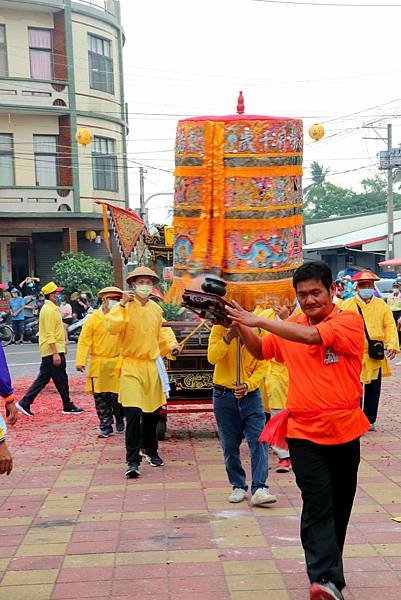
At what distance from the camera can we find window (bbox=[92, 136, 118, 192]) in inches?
1182

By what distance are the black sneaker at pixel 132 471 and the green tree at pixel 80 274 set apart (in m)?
20.3

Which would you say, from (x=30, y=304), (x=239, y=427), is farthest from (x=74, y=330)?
(x=239, y=427)

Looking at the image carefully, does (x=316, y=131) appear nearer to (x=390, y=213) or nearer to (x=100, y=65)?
(x=100, y=65)

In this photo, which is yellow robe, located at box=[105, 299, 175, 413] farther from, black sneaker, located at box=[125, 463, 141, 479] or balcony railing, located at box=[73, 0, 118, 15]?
balcony railing, located at box=[73, 0, 118, 15]

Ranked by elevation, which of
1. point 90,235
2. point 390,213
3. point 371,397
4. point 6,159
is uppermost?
point 6,159

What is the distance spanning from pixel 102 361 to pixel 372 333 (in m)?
3.06

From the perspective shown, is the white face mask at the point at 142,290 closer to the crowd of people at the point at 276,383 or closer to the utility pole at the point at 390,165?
the crowd of people at the point at 276,383

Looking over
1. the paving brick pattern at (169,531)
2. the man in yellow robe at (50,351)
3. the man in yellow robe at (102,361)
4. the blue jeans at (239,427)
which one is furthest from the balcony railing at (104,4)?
the blue jeans at (239,427)

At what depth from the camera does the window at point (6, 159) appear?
28186mm

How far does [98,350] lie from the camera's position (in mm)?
9688

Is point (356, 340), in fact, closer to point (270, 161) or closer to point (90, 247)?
point (270, 161)

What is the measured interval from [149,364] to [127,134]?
85.1 ft

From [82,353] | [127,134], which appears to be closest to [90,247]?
[127,134]

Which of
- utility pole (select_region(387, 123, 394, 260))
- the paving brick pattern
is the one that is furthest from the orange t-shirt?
utility pole (select_region(387, 123, 394, 260))
